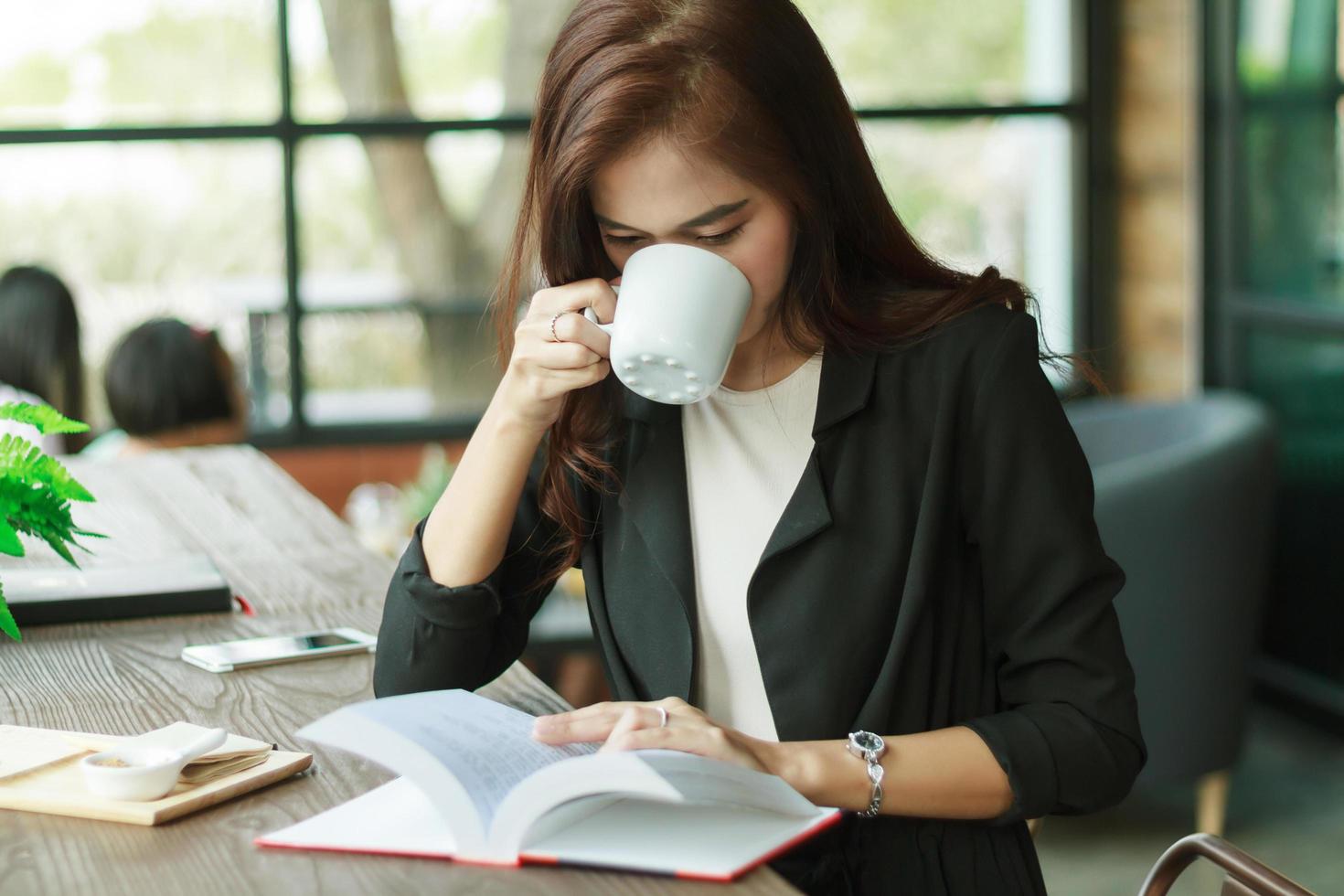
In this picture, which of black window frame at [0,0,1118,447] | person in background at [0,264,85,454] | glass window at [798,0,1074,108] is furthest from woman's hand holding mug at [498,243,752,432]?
glass window at [798,0,1074,108]

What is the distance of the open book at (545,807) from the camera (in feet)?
2.91

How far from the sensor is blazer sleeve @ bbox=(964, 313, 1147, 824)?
117cm

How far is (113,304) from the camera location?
4.06 meters

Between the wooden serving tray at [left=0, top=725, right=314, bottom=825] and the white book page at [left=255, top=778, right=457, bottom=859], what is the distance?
0.07 m

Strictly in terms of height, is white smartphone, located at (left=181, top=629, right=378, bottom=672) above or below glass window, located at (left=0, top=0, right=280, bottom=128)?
below

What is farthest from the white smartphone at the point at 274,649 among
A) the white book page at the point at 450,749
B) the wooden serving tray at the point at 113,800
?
the white book page at the point at 450,749

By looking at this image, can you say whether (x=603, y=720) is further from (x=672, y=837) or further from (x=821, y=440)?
(x=821, y=440)

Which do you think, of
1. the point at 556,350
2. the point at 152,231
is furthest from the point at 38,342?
the point at 556,350

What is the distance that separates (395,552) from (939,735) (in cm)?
270

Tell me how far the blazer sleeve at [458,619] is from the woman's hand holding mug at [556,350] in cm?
12

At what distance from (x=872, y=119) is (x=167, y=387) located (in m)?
2.18

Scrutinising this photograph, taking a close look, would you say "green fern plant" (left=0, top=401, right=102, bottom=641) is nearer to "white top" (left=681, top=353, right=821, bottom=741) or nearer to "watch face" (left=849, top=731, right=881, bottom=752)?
"white top" (left=681, top=353, right=821, bottom=741)

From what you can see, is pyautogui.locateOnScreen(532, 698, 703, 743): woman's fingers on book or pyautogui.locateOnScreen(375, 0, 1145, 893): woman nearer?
pyautogui.locateOnScreen(532, 698, 703, 743): woman's fingers on book

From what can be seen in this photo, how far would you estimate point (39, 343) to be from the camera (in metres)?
3.16
